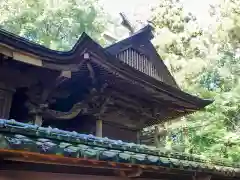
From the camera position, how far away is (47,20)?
1695 centimetres

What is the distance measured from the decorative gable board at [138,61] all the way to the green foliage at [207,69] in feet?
10.3

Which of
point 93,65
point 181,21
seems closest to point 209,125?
point 93,65

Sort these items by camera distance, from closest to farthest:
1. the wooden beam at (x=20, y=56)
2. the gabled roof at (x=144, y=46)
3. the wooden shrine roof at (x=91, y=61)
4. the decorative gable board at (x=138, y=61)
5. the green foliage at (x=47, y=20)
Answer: the wooden beam at (x=20, y=56), the wooden shrine roof at (x=91, y=61), the gabled roof at (x=144, y=46), the decorative gable board at (x=138, y=61), the green foliage at (x=47, y=20)

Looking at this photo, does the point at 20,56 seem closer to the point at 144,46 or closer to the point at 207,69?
the point at 144,46

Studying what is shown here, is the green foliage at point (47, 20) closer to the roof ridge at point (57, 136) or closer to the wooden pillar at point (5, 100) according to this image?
the wooden pillar at point (5, 100)

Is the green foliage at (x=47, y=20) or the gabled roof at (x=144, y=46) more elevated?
the green foliage at (x=47, y=20)

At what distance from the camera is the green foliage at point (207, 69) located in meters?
12.2

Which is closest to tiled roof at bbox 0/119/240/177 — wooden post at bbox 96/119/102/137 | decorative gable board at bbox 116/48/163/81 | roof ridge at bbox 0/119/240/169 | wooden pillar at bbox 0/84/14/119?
roof ridge at bbox 0/119/240/169

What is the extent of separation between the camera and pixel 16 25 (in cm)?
1706

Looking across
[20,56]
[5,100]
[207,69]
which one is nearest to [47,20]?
[207,69]

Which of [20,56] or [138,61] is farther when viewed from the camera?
[138,61]

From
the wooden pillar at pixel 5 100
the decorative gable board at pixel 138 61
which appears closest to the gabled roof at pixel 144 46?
the decorative gable board at pixel 138 61

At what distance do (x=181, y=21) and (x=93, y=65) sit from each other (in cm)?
1457

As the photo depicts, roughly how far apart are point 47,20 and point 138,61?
8.25 meters
